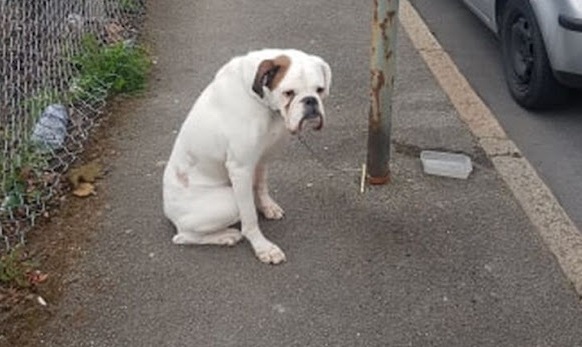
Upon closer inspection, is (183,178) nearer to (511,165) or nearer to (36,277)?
(36,277)

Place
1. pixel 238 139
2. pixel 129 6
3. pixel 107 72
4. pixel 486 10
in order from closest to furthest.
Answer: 1. pixel 238 139
2. pixel 107 72
3. pixel 486 10
4. pixel 129 6

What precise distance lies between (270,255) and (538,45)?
2.10m

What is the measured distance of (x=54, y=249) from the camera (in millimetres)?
3857

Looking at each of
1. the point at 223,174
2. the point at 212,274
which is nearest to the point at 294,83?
the point at 223,174

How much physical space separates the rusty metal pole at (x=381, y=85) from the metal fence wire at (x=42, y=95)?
164cm

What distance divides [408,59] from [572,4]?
167 cm

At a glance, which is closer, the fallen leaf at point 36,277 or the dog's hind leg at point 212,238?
the fallen leaf at point 36,277

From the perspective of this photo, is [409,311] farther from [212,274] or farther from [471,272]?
[212,274]

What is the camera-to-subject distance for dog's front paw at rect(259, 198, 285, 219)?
4.01m

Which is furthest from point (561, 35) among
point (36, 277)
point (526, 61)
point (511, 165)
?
point (36, 277)

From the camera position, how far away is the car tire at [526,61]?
4.74m

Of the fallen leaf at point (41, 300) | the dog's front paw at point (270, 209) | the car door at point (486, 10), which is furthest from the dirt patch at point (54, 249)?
the car door at point (486, 10)

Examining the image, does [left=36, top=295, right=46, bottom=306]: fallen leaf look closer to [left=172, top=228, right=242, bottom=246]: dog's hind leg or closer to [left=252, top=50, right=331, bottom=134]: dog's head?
[left=172, top=228, right=242, bottom=246]: dog's hind leg

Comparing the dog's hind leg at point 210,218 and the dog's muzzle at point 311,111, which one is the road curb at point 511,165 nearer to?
the dog's muzzle at point 311,111
